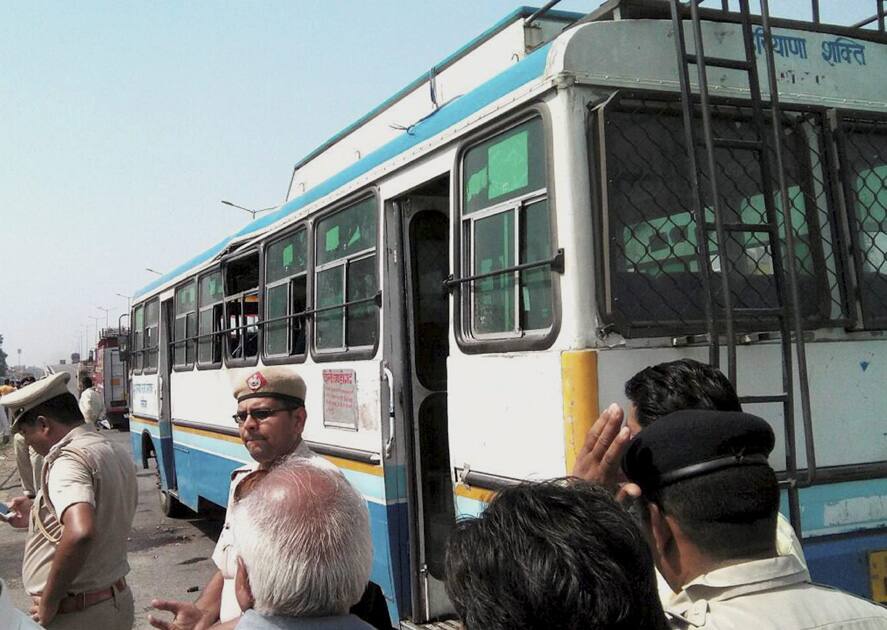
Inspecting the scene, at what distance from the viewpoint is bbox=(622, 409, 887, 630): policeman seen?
1.58m

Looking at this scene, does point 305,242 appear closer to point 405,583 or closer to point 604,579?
point 405,583

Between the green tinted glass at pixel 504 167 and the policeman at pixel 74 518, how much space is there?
6.20 feet

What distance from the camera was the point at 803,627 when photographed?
5.05 ft

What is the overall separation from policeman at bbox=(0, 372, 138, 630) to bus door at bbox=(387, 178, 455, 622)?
4.94 feet

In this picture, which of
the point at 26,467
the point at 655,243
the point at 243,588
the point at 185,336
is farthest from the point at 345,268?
the point at 26,467

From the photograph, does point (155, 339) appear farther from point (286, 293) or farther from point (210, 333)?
point (286, 293)

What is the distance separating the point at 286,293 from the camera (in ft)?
19.4

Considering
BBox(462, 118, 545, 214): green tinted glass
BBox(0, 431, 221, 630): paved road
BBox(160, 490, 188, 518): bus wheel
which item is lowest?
BBox(0, 431, 221, 630): paved road

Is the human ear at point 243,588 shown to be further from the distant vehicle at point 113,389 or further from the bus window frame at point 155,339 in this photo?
the distant vehicle at point 113,389

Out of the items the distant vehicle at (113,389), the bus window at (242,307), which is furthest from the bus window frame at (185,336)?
the distant vehicle at (113,389)

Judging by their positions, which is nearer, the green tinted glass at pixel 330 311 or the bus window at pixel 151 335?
the green tinted glass at pixel 330 311

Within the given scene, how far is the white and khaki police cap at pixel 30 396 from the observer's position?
3650 millimetres

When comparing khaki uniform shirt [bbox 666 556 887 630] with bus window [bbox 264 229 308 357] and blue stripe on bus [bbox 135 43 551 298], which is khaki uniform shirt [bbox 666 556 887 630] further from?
bus window [bbox 264 229 308 357]

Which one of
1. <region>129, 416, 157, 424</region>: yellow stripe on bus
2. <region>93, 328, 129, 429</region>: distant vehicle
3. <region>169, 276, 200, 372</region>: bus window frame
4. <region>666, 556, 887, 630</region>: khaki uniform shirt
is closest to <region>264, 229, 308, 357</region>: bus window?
<region>169, 276, 200, 372</region>: bus window frame
